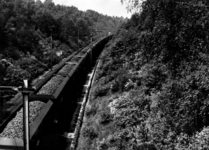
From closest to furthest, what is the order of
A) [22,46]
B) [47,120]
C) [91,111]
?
[47,120] → [91,111] → [22,46]

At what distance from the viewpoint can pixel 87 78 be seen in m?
23.5

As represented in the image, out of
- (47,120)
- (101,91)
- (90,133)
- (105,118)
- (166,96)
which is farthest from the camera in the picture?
(101,91)

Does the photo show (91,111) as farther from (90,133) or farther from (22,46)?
(22,46)

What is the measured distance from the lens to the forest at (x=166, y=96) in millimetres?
7875

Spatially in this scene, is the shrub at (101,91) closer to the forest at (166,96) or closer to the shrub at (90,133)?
the forest at (166,96)

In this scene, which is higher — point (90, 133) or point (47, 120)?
point (47, 120)

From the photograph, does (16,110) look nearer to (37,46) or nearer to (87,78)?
(87,78)

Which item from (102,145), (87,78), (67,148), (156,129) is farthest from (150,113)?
(87,78)

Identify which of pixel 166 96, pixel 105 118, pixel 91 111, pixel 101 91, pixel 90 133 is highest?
pixel 166 96

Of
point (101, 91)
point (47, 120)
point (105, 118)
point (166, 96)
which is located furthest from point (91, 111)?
point (166, 96)

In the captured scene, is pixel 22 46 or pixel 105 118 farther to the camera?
pixel 22 46

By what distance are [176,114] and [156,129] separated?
2.89 ft

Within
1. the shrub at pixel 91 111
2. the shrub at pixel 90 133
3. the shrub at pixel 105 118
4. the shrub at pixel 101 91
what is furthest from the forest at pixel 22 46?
the shrub at pixel 105 118

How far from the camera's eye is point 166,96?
29.9ft
